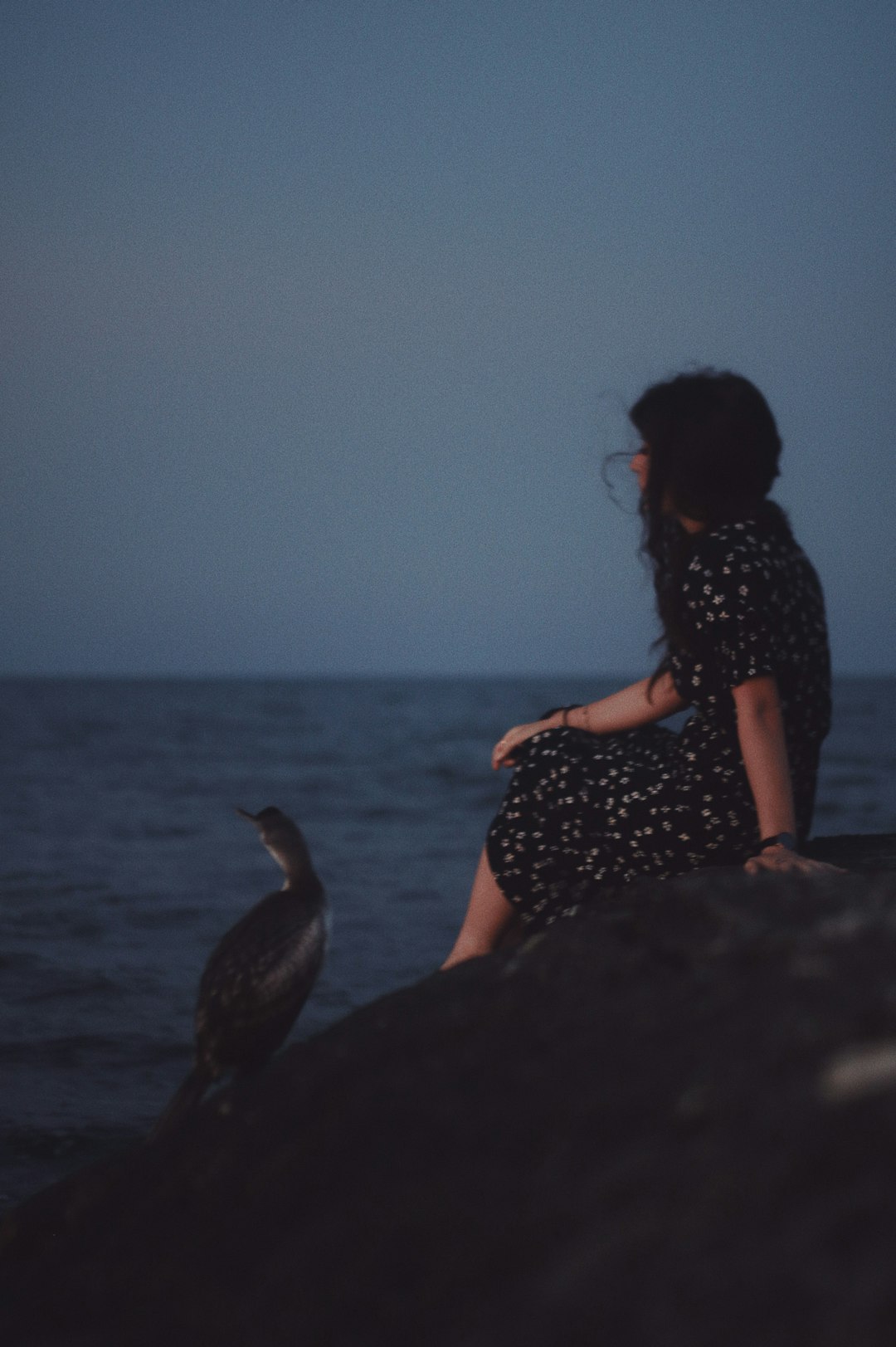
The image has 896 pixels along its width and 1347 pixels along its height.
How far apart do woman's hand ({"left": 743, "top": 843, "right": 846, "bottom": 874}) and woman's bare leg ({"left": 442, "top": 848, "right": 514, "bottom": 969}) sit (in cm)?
93

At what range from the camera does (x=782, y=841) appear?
3029mm

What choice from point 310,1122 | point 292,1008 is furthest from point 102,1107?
point 310,1122

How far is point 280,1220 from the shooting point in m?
1.60

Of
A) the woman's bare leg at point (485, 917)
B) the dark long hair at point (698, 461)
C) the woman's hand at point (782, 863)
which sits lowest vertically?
the woman's bare leg at point (485, 917)

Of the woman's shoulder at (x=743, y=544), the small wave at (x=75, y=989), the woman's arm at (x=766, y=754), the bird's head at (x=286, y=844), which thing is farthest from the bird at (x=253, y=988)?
the small wave at (x=75, y=989)

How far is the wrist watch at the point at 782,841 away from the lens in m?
3.03

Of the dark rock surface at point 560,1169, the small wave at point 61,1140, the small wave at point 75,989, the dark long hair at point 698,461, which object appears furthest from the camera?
the small wave at point 75,989

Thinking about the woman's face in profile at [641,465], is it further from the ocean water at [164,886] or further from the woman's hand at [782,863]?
the ocean water at [164,886]

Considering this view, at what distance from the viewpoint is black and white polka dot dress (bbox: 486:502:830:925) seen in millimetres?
3197

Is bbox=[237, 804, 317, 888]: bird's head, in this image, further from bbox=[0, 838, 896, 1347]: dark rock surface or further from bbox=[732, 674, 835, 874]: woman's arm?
bbox=[732, 674, 835, 874]: woman's arm

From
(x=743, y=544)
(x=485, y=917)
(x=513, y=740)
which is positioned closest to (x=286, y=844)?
(x=485, y=917)

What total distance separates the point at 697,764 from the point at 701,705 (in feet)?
0.60

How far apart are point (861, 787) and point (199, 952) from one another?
14329mm

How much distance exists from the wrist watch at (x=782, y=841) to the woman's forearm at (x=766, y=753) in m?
0.01
